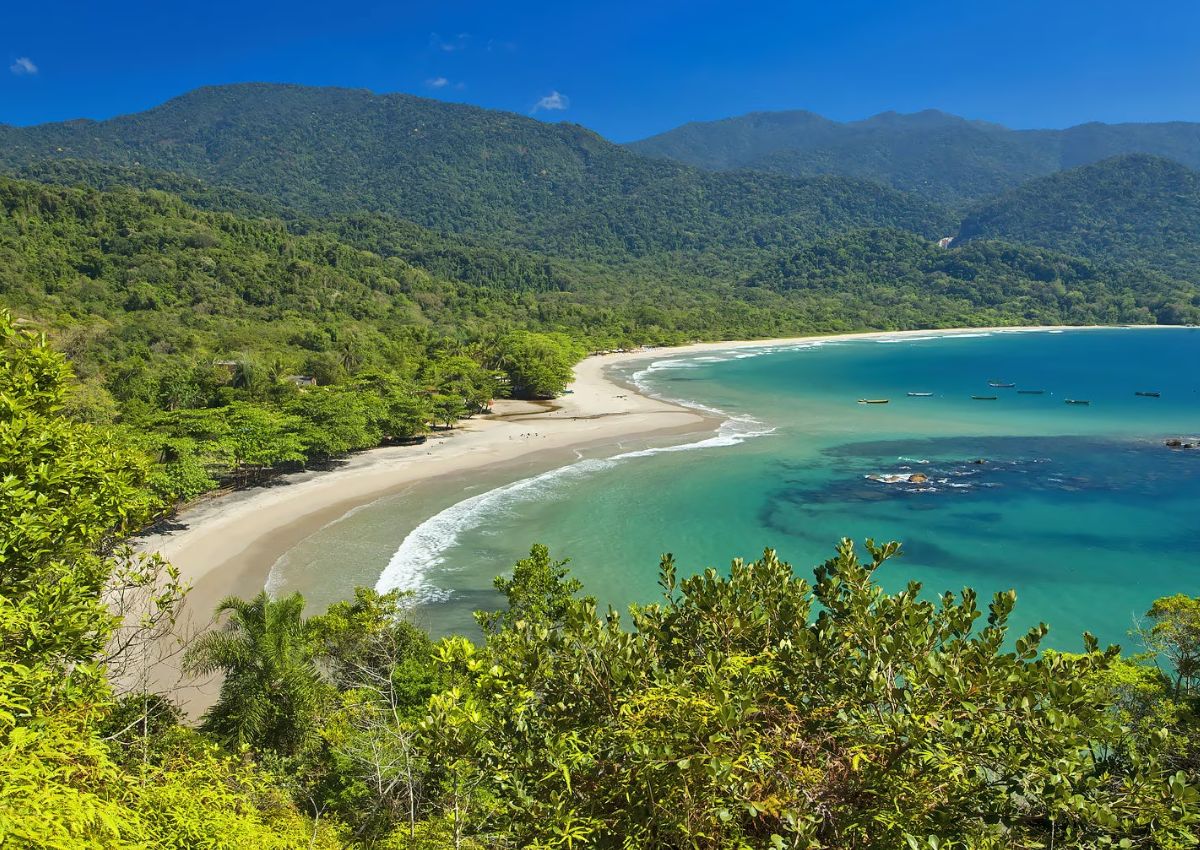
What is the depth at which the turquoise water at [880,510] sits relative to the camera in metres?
23.3

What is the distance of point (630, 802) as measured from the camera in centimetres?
412

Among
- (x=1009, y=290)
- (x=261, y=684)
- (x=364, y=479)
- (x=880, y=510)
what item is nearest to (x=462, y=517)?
(x=364, y=479)

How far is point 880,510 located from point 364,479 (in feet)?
85.6

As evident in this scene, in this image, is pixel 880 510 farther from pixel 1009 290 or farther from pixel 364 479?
pixel 1009 290

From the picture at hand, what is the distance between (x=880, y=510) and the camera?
1217 inches

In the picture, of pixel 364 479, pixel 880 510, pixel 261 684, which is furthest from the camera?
pixel 364 479

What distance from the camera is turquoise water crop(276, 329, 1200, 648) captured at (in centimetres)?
2334

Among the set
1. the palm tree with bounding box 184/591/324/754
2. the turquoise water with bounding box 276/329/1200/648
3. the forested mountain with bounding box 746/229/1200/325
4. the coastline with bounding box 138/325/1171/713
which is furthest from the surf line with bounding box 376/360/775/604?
the forested mountain with bounding box 746/229/1200/325

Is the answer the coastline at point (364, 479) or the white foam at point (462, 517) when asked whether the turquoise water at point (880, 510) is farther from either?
the coastline at point (364, 479)

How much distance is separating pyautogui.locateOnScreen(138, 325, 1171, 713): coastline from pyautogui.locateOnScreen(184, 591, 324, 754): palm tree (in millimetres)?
1548

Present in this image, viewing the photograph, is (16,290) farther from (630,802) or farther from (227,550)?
(630,802)

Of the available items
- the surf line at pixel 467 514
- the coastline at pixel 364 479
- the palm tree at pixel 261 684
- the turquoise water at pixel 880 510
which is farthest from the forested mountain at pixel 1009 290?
the palm tree at pixel 261 684

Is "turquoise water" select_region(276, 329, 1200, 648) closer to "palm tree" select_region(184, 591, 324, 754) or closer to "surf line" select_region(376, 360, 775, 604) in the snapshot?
"surf line" select_region(376, 360, 775, 604)

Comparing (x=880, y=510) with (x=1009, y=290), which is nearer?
(x=880, y=510)
